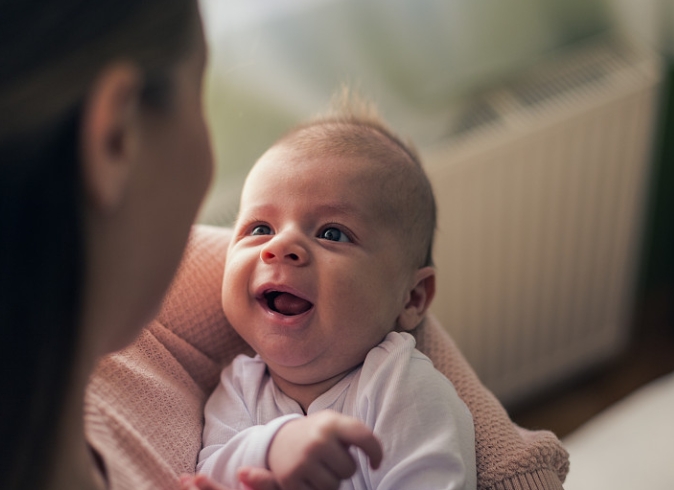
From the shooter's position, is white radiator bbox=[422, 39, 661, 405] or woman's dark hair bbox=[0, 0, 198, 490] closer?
woman's dark hair bbox=[0, 0, 198, 490]

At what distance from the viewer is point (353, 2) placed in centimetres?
167

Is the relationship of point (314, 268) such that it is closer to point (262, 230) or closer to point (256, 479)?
point (262, 230)

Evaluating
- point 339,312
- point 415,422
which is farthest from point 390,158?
point 415,422

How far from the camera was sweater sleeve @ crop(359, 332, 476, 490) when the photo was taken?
0.81 meters

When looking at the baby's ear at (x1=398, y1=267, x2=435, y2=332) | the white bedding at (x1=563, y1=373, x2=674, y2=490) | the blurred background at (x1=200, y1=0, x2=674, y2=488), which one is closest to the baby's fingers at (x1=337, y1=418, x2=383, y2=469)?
the baby's ear at (x1=398, y1=267, x2=435, y2=332)

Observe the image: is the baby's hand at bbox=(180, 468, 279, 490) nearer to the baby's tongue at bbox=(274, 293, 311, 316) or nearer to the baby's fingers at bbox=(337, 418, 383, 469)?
the baby's fingers at bbox=(337, 418, 383, 469)

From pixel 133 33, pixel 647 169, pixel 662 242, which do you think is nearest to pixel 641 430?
pixel 647 169

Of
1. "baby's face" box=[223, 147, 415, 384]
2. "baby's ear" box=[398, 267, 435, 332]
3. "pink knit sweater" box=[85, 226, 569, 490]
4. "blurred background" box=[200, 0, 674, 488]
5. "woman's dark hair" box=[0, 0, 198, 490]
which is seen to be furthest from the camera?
"blurred background" box=[200, 0, 674, 488]

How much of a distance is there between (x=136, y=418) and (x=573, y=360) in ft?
5.33

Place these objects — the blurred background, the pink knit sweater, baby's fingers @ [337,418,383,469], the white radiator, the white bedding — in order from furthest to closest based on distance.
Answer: the white radiator → the blurred background → the white bedding → the pink knit sweater → baby's fingers @ [337,418,383,469]

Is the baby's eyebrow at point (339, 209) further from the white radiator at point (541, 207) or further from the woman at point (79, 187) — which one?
the white radiator at point (541, 207)

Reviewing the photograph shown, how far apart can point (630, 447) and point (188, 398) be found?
763 mm

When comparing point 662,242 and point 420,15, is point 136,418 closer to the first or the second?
point 420,15

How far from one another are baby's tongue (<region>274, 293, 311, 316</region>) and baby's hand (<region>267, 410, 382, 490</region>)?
0.23 m
